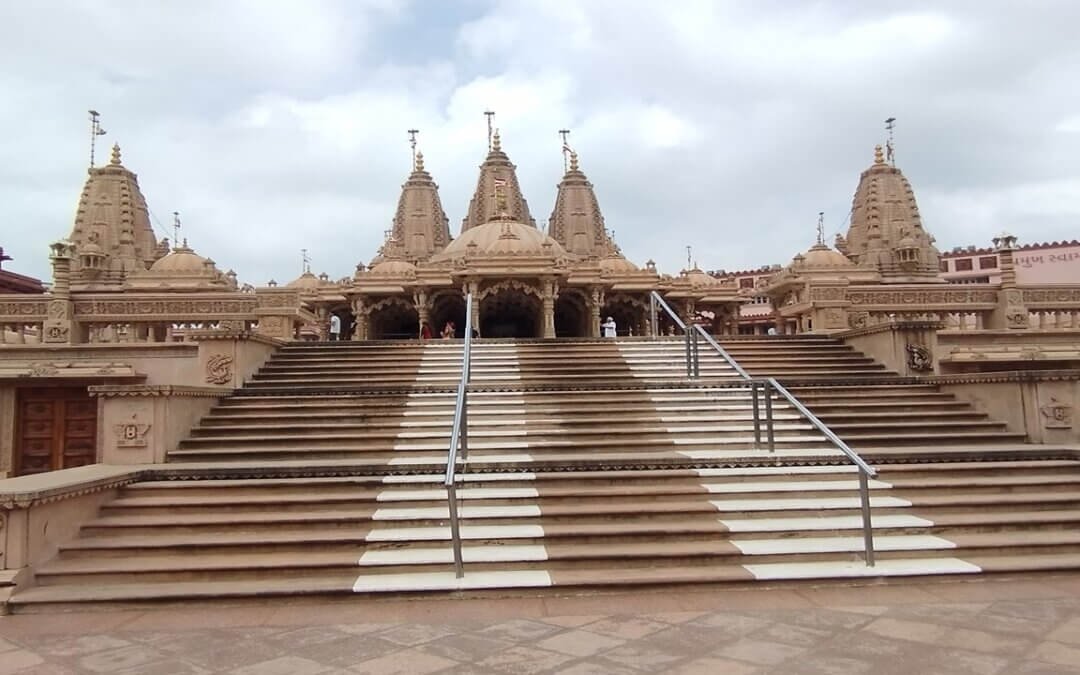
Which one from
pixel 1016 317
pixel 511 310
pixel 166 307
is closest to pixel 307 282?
pixel 511 310

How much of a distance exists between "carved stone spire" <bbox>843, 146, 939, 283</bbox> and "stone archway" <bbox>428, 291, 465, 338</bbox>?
1879 centimetres

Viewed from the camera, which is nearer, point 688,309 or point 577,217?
point 688,309

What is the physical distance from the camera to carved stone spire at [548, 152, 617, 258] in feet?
140

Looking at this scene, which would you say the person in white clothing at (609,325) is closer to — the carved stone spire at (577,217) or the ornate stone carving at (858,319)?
the carved stone spire at (577,217)

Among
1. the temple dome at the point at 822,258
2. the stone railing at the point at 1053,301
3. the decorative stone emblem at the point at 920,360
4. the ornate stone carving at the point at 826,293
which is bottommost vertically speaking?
the decorative stone emblem at the point at 920,360

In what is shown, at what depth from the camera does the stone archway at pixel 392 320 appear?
29578 millimetres

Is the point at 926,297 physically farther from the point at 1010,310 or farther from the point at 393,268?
the point at 393,268

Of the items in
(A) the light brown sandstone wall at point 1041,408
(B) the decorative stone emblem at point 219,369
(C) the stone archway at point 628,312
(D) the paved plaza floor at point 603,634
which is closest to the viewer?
(D) the paved plaza floor at point 603,634

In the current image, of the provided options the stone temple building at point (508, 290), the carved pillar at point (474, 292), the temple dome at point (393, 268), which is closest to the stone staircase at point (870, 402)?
the stone temple building at point (508, 290)

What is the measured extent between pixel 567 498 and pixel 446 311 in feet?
75.6

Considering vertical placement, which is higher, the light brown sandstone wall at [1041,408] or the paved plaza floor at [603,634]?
the light brown sandstone wall at [1041,408]

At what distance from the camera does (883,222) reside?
120 feet

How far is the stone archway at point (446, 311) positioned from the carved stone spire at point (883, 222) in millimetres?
18795

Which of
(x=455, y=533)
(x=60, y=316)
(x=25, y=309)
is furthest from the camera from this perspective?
(x=25, y=309)
